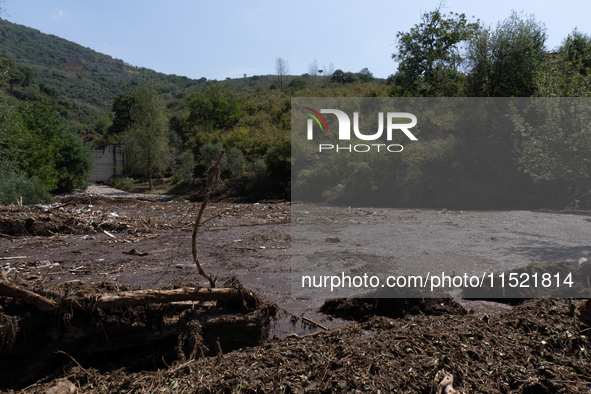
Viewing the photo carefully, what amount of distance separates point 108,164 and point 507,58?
112 feet

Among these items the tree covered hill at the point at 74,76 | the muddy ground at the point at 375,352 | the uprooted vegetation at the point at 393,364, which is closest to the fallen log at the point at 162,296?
the muddy ground at the point at 375,352

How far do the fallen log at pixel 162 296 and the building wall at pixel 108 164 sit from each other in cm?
3685

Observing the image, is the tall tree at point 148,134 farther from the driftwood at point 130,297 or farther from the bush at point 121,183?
the driftwood at point 130,297

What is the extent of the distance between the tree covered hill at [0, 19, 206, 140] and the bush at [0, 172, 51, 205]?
151 ft

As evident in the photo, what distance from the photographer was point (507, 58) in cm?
2123

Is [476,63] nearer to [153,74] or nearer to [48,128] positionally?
[48,128]

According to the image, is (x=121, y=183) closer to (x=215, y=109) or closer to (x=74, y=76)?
(x=215, y=109)

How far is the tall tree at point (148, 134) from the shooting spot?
3083 cm

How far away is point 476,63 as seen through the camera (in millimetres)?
22219

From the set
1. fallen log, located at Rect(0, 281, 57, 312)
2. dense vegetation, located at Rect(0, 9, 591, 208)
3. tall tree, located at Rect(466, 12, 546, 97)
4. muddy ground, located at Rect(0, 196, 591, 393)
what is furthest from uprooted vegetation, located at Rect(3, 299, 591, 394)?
tall tree, located at Rect(466, 12, 546, 97)

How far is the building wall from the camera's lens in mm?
36500

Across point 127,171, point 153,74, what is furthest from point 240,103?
point 153,74

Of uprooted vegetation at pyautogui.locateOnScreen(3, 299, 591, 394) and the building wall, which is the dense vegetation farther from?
uprooted vegetation at pyautogui.locateOnScreen(3, 299, 591, 394)

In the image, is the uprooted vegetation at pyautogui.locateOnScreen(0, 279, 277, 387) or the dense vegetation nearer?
the uprooted vegetation at pyautogui.locateOnScreen(0, 279, 277, 387)
